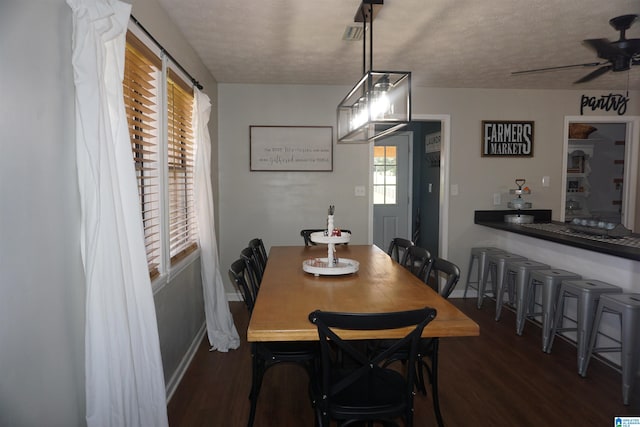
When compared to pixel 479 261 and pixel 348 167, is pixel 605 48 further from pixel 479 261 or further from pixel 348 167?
pixel 348 167

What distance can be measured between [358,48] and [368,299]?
218cm

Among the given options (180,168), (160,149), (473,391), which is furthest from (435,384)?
(180,168)

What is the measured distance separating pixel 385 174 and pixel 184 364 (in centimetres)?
417

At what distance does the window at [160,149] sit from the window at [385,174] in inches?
135

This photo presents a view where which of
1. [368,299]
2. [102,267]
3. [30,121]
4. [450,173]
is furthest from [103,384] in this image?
[450,173]

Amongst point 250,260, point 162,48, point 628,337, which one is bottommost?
point 628,337

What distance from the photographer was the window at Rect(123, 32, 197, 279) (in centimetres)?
215

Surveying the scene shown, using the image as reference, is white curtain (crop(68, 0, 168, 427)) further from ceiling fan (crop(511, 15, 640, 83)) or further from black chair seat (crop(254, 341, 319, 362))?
ceiling fan (crop(511, 15, 640, 83))

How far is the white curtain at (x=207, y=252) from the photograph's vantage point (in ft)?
10.6

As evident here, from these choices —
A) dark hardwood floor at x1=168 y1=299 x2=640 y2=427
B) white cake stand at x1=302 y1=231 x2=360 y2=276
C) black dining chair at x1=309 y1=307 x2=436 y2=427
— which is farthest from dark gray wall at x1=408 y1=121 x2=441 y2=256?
black dining chair at x1=309 y1=307 x2=436 y2=427

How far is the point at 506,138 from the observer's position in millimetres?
4652

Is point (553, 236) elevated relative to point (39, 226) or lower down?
lower down

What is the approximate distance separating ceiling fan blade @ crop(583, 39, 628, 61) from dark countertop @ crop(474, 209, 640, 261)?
124 centimetres

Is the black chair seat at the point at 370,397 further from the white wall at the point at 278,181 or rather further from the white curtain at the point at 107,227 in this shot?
the white wall at the point at 278,181
